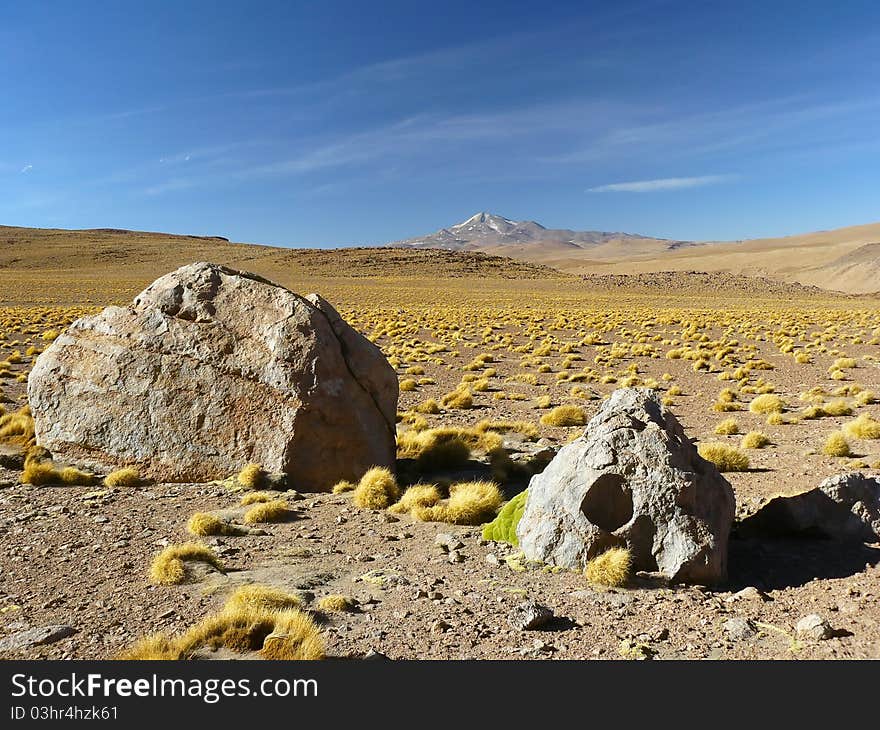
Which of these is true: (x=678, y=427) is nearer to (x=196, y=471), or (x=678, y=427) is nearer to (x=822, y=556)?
(x=822, y=556)

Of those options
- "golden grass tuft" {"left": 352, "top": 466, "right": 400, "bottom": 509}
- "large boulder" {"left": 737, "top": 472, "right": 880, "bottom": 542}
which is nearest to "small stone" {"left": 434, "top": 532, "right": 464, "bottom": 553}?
"golden grass tuft" {"left": 352, "top": 466, "right": 400, "bottom": 509}

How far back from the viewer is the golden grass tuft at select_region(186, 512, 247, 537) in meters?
7.15

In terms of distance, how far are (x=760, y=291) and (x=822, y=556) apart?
8542 centimetres

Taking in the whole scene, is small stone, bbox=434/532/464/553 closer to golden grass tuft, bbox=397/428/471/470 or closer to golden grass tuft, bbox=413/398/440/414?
golden grass tuft, bbox=397/428/471/470

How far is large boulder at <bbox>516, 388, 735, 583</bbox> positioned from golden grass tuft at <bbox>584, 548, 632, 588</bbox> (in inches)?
6.5

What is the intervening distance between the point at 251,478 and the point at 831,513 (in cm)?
685

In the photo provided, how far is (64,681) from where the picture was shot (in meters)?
4.10

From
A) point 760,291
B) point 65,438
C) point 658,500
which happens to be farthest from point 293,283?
point 658,500

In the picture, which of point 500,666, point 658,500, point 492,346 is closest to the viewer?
point 500,666

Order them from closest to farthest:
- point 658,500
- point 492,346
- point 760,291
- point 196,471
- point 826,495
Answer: point 658,500
point 826,495
point 196,471
point 492,346
point 760,291

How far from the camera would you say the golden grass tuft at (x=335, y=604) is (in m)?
5.35

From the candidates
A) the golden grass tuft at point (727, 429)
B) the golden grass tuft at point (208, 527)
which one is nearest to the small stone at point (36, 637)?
the golden grass tuft at point (208, 527)

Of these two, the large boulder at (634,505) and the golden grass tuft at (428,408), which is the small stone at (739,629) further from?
the golden grass tuft at (428,408)

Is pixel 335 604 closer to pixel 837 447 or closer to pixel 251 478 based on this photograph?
pixel 251 478
